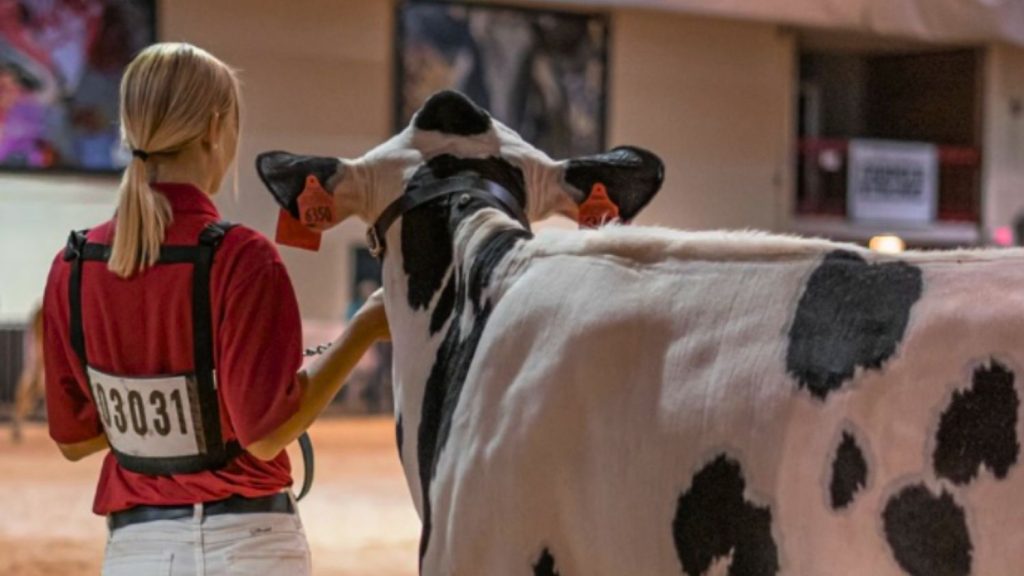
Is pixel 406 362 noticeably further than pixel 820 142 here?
No

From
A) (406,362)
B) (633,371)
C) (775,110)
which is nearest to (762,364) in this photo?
(633,371)

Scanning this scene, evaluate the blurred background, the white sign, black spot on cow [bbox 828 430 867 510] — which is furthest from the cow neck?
the white sign

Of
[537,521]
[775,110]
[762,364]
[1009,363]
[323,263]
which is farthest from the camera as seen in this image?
[775,110]

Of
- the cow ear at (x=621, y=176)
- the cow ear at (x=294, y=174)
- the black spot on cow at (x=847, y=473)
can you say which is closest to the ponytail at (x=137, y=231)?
the cow ear at (x=294, y=174)

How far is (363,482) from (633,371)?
29.2 ft

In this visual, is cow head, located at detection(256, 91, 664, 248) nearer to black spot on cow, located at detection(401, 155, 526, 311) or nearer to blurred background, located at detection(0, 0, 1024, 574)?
black spot on cow, located at detection(401, 155, 526, 311)

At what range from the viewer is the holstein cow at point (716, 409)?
1.64m

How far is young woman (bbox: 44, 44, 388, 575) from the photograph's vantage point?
A: 2346 millimetres

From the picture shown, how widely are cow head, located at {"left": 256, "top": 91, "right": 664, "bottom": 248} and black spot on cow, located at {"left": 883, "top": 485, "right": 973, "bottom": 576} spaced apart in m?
1.09

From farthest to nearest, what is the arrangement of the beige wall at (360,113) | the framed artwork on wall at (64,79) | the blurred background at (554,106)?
1. the beige wall at (360,113)
2. the blurred background at (554,106)
3. the framed artwork on wall at (64,79)

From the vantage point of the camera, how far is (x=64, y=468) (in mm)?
11398

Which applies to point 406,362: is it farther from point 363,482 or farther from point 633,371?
point 363,482

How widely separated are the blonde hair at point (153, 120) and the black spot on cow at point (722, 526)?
1.00 m

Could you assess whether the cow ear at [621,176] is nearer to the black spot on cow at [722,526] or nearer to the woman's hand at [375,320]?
the woman's hand at [375,320]
